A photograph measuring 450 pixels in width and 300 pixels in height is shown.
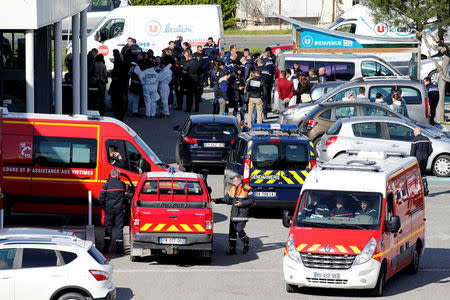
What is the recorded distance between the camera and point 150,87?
34281mm

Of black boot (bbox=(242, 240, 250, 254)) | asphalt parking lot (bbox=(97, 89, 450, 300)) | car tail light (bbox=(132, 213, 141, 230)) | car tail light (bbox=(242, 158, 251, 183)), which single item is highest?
car tail light (bbox=(242, 158, 251, 183))

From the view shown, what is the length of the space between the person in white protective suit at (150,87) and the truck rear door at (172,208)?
53.1 feet

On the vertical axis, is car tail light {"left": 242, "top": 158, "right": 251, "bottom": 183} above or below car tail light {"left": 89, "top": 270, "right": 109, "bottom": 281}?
above

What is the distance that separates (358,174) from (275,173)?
526 cm

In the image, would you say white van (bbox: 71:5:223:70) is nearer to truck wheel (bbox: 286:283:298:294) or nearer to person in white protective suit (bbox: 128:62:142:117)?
person in white protective suit (bbox: 128:62:142:117)

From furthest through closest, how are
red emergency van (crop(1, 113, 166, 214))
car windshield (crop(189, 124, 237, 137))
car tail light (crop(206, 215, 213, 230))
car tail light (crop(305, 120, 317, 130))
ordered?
car tail light (crop(305, 120, 317, 130)), car windshield (crop(189, 124, 237, 137)), red emergency van (crop(1, 113, 166, 214)), car tail light (crop(206, 215, 213, 230))

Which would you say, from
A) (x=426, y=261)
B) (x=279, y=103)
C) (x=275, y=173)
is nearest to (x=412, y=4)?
(x=279, y=103)

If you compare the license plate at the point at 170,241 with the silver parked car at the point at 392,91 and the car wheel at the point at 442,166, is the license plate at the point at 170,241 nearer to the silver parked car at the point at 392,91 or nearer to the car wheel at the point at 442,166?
the car wheel at the point at 442,166

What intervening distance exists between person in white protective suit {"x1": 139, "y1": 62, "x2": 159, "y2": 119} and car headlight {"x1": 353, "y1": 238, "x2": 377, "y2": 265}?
1970 centimetres

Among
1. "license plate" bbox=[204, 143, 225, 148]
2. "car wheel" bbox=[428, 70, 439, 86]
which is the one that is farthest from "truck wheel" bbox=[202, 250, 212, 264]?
"car wheel" bbox=[428, 70, 439, 86]

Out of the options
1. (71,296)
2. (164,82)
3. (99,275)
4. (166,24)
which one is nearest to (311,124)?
(164,82)

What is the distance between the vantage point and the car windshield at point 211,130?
2670 centimetres

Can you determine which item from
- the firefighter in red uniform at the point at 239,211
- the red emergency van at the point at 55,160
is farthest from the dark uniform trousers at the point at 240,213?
the red emergency van at the point at 55,160

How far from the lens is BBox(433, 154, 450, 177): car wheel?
27.4 m
